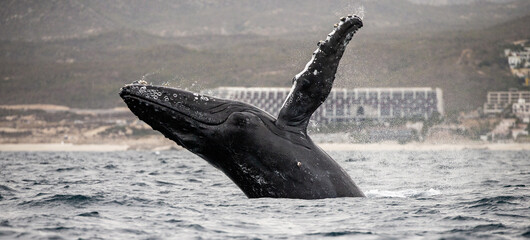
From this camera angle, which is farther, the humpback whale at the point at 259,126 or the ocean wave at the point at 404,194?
the ocean wave at the point at 404,194

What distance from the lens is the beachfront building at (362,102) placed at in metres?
81.9

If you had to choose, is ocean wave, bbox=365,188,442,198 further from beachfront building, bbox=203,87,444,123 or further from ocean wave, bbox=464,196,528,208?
beachfront building, bbox=203,87,444,123

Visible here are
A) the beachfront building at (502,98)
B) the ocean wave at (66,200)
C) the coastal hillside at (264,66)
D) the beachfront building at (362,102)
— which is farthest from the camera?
the coastal hillside at (264,66)

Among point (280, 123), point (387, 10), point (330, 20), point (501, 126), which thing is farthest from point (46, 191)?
point (387, 10)

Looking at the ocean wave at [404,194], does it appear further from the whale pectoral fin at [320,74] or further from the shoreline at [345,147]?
the shoreline at [345,147]

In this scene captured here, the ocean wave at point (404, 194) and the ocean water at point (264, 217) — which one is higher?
the ocean water at point (264, 217)

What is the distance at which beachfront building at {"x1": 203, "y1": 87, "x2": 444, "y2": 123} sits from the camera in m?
81.9

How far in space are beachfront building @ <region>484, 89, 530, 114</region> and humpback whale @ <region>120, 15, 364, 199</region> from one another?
8696 cm

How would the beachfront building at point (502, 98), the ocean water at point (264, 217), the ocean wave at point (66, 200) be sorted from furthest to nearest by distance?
the beachfront building at point (502, 98) → the ocean wave at point (66, 200) → the ocean water at point (264, 217)

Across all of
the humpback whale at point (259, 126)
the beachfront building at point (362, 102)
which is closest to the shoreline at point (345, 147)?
the beachfront building at point (362, 102)

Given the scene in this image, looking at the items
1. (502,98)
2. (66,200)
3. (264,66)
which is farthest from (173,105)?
(264,66)

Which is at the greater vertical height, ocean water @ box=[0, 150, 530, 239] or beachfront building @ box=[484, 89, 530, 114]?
beachfront building @ box=[484, 89, 530, 114]

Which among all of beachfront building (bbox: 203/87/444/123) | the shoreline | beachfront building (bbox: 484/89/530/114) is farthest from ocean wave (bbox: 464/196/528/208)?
beachfront building (bbox: 484/89/530/114)

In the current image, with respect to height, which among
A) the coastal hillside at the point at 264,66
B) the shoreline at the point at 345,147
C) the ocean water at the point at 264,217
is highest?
the coastal hillside at the point at 264,66
